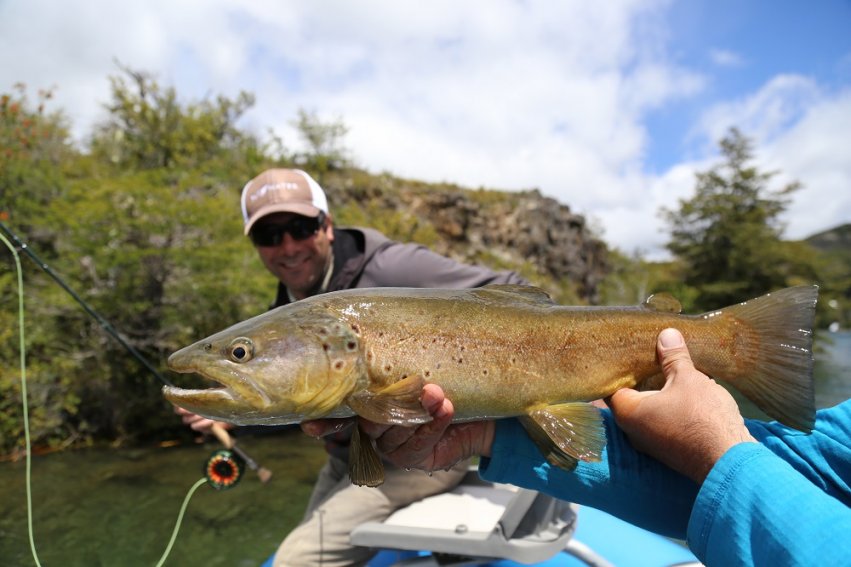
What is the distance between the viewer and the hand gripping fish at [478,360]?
6.60 feet

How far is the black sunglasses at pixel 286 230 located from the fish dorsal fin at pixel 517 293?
2135 millimetres

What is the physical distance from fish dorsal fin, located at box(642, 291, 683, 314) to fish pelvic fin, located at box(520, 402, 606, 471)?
1.88 feet

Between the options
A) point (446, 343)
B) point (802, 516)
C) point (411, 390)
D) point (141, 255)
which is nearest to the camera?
point (802, 516)

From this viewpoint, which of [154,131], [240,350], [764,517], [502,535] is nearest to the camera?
[764,517]

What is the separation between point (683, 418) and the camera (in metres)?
1.79

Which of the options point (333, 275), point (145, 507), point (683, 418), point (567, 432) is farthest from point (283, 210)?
point (145, 507)

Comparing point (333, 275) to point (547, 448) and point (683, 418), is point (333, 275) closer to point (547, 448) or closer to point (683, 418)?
point (547, 448)

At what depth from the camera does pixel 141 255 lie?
444 inches

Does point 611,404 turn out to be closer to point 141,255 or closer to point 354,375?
point 354,375

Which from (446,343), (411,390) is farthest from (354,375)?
(446,343)

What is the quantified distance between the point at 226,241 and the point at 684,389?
1220 centimetres

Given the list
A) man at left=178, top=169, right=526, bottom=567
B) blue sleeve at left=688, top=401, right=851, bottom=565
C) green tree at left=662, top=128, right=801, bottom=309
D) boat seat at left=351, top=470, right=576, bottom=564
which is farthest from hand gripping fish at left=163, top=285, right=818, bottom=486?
green tree at left=662, top=128, right=801, bottom=309

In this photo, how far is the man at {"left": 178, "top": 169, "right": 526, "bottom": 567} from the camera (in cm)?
371

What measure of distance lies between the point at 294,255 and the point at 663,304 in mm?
2797
